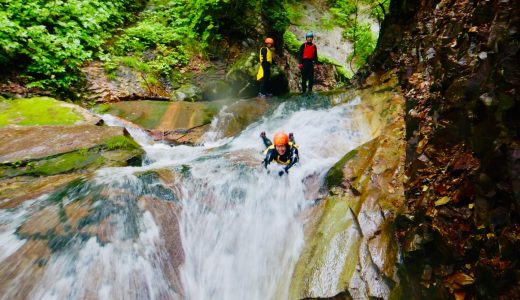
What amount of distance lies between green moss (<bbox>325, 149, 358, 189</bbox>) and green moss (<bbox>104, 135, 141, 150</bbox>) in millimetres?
4010

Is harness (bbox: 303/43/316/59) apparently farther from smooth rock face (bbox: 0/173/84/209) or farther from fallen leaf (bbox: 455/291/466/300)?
fallen leaf (bbox: 455/291/466/300)

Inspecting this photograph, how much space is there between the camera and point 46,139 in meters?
6.41

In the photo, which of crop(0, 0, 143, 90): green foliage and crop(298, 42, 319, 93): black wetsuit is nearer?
crop(0, 0, 143, 90): green foliage

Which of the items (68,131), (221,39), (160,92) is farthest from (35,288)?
(221,39)

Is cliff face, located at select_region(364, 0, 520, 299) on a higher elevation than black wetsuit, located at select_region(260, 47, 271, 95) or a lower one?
lower

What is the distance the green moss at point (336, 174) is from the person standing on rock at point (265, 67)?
5626 millimetres

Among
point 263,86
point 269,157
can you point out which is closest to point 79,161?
point 269,157

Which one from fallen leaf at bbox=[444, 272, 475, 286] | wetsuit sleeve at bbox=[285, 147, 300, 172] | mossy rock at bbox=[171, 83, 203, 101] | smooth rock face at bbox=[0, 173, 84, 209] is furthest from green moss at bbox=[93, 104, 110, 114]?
fallen leaf at bbox=[444, 272, 475, 286]

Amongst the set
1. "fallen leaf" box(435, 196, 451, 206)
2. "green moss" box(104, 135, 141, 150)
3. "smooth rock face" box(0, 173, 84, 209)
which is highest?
"green moss" box(104, 135, 141, 150)

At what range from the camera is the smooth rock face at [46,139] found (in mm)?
5938

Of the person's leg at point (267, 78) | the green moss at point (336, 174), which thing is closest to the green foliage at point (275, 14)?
the person's leg at point (267, 78)

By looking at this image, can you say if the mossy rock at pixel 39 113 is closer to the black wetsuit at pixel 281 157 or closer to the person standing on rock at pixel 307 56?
the black wetsuit at pixel 281 157

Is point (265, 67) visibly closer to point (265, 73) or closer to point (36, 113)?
point (265, 73)

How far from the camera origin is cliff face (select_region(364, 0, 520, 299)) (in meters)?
2.40
